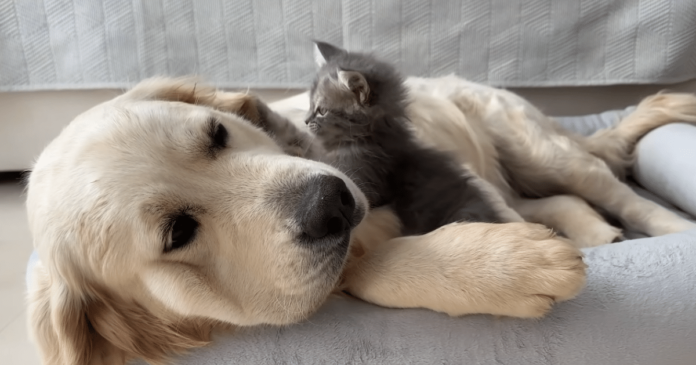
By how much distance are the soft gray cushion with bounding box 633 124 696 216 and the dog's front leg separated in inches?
38.2

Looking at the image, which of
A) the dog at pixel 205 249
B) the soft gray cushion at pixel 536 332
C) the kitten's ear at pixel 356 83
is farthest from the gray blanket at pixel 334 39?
the soft gray cushion at pixel 536 332

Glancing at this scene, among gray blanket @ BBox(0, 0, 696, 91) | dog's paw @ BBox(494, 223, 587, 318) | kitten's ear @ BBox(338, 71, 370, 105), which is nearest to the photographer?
dog's paw @ BBox(494, 223, 587, 318)

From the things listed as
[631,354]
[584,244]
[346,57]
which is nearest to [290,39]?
[346,57]

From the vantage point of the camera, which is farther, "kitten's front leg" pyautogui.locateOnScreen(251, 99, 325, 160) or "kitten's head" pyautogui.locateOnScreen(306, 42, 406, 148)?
"kitten's front leg" pyautogui.locateOnScreen(251, 99, 325, 160)

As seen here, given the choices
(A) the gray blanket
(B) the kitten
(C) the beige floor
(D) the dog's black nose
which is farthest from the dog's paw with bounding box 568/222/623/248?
(C) the beige floor

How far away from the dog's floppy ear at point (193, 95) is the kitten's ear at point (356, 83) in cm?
29

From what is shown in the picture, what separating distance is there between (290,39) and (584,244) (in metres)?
1.57

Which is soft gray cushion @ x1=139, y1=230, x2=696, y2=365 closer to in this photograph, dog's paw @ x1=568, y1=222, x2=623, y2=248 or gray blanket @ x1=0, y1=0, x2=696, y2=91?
dog's paw @ x1=568, y1=222, x2=623, y2=248

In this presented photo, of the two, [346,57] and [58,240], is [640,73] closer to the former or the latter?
[346,57]

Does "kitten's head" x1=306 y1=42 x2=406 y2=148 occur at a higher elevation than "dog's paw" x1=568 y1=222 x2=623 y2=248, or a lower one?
higher

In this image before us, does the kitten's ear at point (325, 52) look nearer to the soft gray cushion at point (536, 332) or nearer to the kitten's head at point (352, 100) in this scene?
the kitten's head at point (352, 100)

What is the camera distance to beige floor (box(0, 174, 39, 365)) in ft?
5.83

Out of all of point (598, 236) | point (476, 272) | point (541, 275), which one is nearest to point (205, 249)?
point (476, 272)

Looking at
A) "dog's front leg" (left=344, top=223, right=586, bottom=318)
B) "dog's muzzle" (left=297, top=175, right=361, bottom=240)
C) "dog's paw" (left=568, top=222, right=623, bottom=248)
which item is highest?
"dog's muzzle" (left=297, top=175, right=361, bottom=240)
